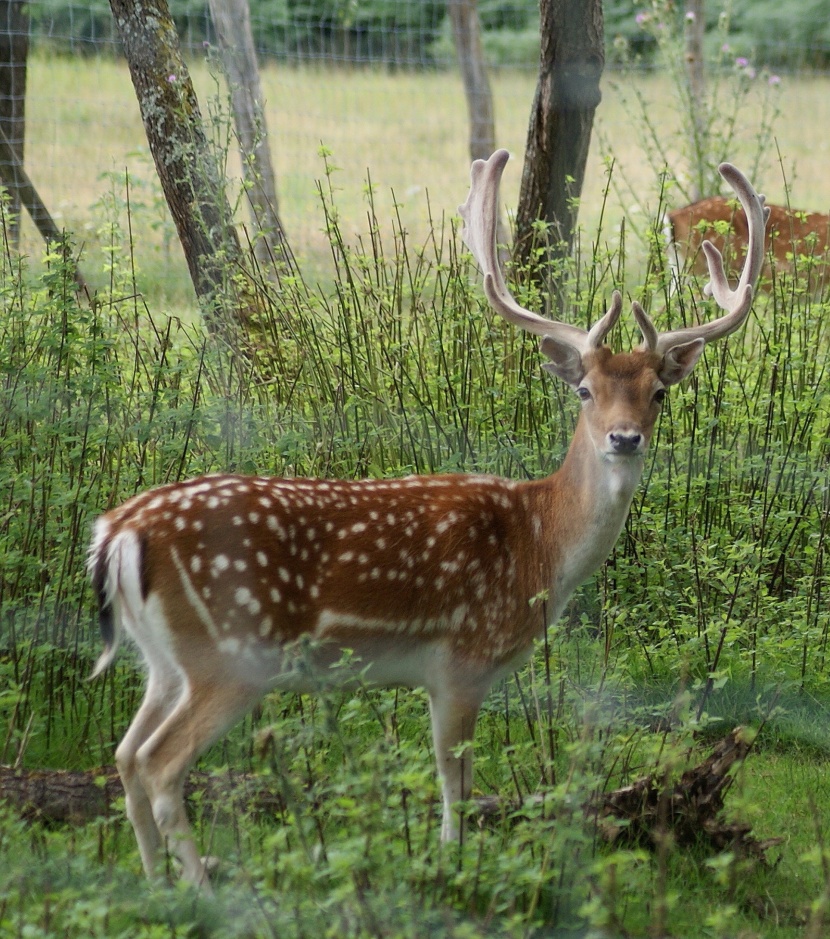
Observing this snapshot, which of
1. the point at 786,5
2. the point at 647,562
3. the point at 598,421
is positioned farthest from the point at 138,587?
the point at 786,5

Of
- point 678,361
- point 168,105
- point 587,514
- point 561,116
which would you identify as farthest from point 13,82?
point 587,514

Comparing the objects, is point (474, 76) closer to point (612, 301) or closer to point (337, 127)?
point (337, 127)

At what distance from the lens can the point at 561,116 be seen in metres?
6.27

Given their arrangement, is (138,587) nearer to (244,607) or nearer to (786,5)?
(244,607)

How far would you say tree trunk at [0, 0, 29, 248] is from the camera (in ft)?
25.9

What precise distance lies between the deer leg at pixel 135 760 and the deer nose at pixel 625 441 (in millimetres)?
1341

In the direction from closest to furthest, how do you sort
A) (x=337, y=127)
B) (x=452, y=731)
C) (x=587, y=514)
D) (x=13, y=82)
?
(x=452, y=731), (x=587, y=514), (x=13, y=82), (x=337, y=127)

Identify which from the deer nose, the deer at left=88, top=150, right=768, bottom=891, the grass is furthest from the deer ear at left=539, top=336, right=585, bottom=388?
the grass

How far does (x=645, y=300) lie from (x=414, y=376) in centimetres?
105

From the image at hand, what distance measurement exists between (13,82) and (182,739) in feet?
19.0

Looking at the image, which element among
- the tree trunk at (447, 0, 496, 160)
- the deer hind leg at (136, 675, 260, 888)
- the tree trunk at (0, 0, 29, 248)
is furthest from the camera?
the tree trunk at (447, 0, 496, 160)

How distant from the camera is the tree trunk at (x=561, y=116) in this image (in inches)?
241

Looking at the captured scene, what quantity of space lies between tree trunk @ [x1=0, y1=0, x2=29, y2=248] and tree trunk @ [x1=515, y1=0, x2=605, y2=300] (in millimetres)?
3116

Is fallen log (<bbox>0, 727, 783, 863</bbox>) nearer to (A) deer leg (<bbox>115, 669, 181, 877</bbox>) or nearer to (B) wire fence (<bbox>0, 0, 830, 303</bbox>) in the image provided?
(A) deer leg (<bbox>115, 669, 181, 877</bbox>)
